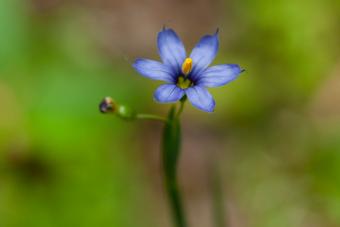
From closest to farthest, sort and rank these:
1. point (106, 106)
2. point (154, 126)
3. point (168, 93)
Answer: point (168, 93) → point (106, 106) → point (154, 126)

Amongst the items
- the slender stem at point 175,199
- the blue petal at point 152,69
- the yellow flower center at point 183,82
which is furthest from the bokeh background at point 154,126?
the blue petal at point 152,69

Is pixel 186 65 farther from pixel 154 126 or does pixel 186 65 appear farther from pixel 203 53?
pixel 154 126

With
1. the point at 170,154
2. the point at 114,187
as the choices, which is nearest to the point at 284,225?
the point at 114,187

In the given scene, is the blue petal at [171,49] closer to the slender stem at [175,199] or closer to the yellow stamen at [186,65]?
the yellow stamen at [186,65]

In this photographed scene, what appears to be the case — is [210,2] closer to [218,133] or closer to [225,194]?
[218,133]

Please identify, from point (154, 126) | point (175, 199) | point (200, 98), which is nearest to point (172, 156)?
point (175, 199)

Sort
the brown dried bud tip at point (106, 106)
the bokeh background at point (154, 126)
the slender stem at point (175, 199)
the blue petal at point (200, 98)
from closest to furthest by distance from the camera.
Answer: the blue petal at point (200, 98), the brown dried bud tip at point (106, 106), the slender stem at point (175, 199), the bokeh background at point (154, 126)

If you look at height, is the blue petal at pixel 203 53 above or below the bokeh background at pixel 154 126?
above
